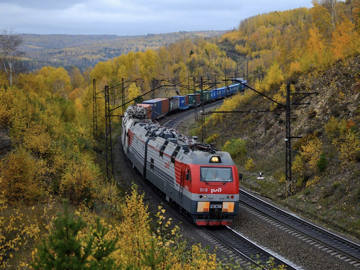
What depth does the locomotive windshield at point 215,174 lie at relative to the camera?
66.5 feet

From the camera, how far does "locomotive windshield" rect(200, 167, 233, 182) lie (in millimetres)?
20255

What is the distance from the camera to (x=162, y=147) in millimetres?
25469

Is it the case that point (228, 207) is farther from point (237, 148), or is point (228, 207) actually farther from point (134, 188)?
point (237, 148)

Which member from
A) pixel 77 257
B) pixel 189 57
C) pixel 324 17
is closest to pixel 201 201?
pixel 77 257

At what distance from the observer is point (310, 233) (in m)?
19.8

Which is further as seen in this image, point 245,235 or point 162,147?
point 162,147

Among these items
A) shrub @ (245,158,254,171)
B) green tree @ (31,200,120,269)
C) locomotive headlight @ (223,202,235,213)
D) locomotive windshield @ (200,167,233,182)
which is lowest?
shrub @ (245,158,254,171)

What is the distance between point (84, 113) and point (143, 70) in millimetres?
55706

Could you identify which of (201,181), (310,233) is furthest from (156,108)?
(310,233)

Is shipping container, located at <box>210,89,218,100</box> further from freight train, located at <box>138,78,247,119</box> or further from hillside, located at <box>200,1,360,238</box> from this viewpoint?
hillside, located at <box>200,1,360,238</box>

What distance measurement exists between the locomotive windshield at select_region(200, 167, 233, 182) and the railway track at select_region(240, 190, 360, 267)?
161 inches

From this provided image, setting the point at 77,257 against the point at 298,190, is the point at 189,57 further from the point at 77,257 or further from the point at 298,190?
the point at 77,257

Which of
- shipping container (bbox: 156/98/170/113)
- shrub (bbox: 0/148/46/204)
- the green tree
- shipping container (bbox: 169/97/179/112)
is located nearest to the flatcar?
shrub (bbox: 0/148/46/204)

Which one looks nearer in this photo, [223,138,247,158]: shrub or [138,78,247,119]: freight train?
[223,138,247,158]: shrub
